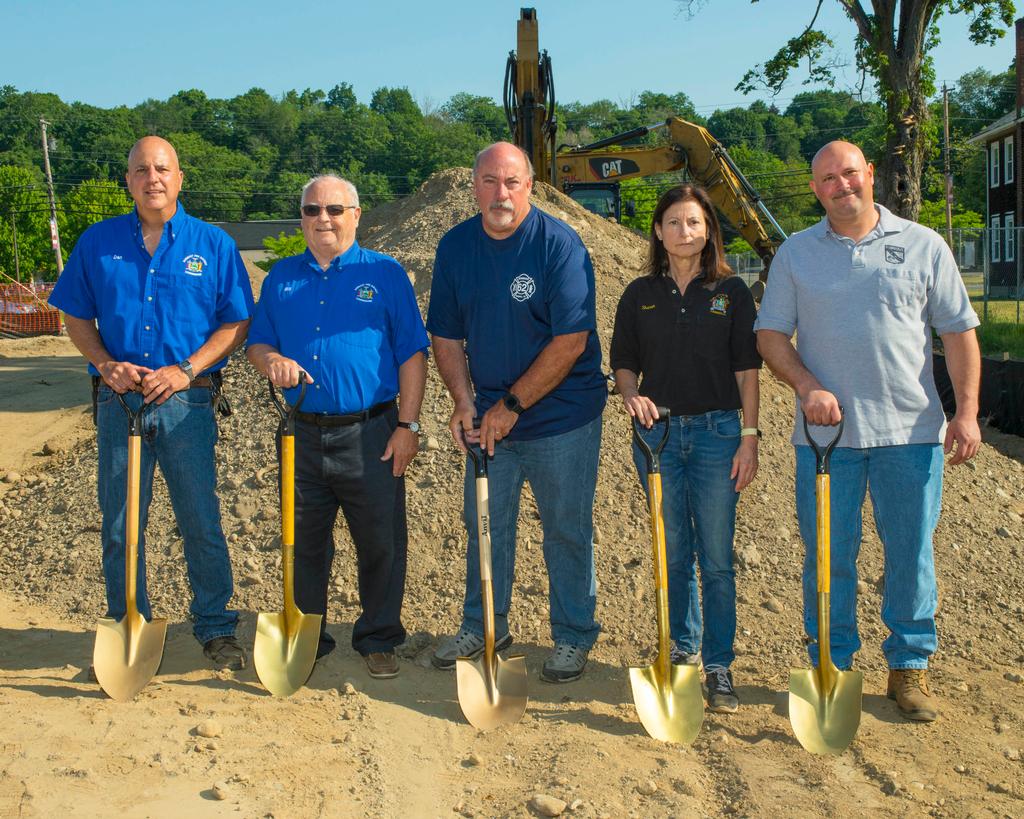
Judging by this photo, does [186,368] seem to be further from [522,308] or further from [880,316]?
[880,316]

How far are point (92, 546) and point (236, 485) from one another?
98 cm

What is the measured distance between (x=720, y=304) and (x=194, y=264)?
2312 mm

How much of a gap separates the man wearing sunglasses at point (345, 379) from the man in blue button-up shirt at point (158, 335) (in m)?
0.28

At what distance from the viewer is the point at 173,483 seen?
181 inches

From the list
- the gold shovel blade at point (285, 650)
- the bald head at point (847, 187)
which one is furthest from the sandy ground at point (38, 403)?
the bald head at point (847, 187)

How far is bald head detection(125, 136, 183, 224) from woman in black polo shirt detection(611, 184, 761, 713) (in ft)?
6.79

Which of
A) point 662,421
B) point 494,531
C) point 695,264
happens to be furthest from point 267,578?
point 695,264

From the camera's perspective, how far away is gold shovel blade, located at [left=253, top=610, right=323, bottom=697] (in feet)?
14.0

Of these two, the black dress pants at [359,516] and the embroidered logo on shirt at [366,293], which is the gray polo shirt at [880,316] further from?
the black dress pants at [359,516]

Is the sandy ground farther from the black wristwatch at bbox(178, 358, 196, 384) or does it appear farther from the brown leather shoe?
the brown leather shoe

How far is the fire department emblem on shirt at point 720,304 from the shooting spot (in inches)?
159

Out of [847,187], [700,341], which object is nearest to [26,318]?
[700,341]

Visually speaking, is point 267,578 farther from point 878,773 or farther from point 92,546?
point 878,773

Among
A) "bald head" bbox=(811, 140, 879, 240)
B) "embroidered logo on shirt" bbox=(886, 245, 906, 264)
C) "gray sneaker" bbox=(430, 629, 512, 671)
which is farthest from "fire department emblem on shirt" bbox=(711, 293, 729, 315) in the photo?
"gray sneaker" bbox=(430, 629, 512, 671)
